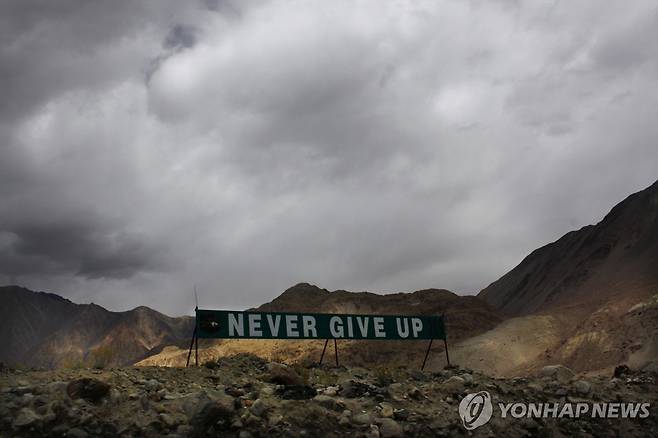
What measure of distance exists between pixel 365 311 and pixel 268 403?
69433 millimetres

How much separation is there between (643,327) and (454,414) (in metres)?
35.6

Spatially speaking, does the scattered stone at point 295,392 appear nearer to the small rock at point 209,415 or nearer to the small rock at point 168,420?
the small rock at point 209,415

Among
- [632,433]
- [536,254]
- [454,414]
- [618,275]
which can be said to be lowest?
[632,433]

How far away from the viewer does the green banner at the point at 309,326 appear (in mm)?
20328

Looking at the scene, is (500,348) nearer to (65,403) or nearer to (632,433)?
(632,433)

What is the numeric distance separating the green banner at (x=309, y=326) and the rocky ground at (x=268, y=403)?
8.46 feet

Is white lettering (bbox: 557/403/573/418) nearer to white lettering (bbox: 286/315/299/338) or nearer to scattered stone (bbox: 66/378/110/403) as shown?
white lettering (bbox: 286/315/299/338)

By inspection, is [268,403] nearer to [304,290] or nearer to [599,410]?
[599,410]

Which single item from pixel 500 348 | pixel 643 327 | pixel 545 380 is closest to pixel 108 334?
pixel 500 348

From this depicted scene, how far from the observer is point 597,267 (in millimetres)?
77438

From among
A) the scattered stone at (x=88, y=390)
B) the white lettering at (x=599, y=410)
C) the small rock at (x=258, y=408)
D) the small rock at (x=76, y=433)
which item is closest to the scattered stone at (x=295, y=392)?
the small rock at (x=258, y=408)

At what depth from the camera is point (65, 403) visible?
11.3 m

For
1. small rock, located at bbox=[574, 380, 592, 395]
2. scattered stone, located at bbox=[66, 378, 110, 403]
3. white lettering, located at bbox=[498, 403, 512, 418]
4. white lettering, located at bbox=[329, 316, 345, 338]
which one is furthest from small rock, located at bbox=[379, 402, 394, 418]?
white lettering, located at bbox=[329, 316, 345, 338]

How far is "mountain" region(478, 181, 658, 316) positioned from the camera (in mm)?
62188
